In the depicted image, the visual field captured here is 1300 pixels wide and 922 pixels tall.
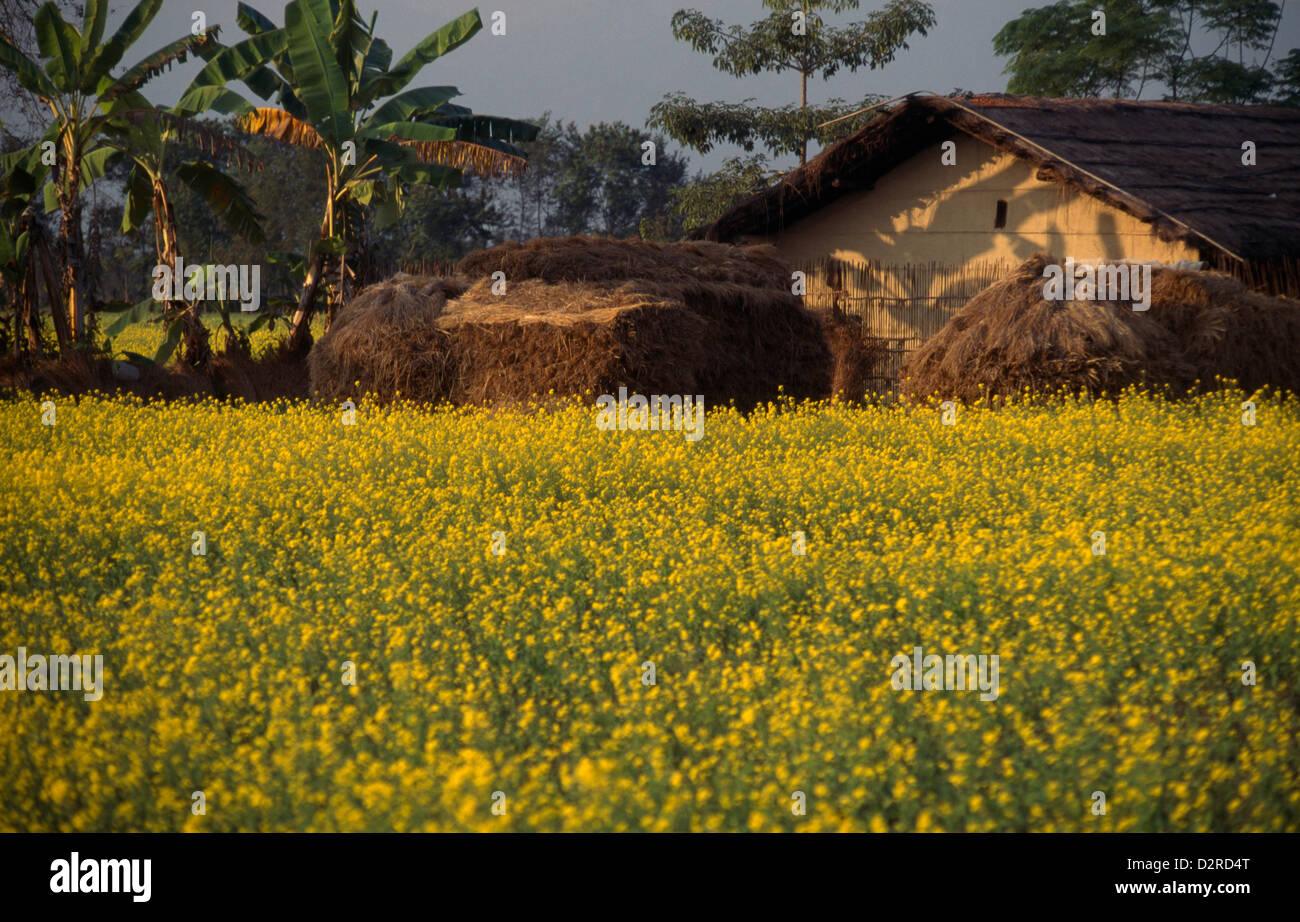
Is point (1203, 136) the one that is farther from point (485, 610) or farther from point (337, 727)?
point (337, 727)

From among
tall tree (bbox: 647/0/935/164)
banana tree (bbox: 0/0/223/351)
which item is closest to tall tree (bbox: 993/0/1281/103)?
tall tree (bbox: 647/0/935/164)

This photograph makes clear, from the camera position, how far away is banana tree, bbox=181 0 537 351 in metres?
13.8

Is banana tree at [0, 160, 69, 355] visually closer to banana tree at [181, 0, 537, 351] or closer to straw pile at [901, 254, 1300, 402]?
banana tree at [181, 0, 537, 351]

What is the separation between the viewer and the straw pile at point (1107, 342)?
11.3 meters

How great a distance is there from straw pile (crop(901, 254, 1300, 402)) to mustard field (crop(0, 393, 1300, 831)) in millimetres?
2851

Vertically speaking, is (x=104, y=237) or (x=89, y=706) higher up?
(x=104, y=237)

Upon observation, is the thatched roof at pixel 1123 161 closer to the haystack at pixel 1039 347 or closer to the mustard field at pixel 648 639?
the haystack at pixel 1039 347

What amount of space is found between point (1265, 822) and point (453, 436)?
6.94 meters

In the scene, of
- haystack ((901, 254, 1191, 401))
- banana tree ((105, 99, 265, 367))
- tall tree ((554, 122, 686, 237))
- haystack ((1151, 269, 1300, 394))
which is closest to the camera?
haystack ((901, 254, 1191, 401))

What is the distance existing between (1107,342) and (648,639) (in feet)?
26.6

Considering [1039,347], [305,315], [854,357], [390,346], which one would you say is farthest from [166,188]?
[1039,347]

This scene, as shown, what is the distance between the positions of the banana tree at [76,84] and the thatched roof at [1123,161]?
802 cm
